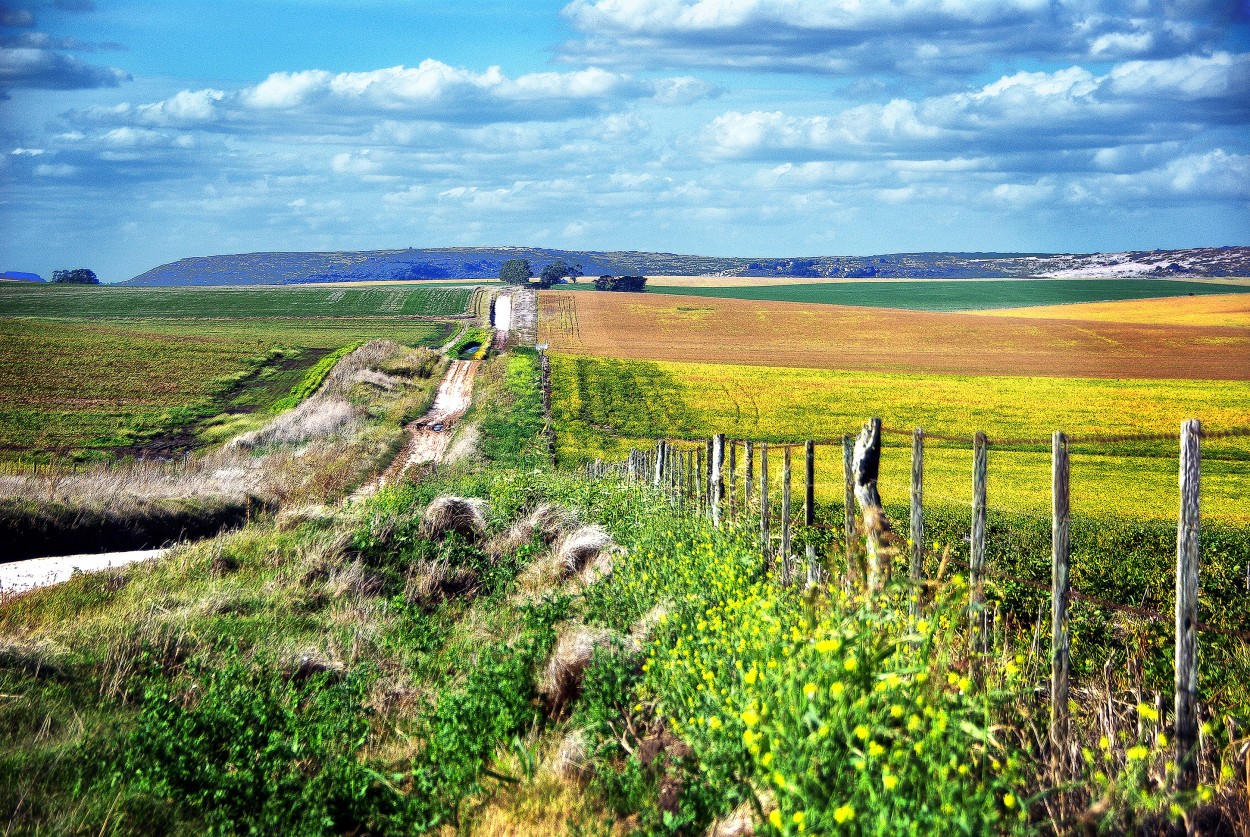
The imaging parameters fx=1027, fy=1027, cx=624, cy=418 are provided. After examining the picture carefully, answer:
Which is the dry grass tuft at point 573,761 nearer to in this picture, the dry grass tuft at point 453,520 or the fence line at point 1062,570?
the fence line at point 1062,570

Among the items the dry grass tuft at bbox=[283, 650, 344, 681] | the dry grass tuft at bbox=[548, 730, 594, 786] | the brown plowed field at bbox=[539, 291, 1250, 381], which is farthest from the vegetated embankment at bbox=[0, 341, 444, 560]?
the brown plowed field at bbox=[539, 291, 1250, 381]

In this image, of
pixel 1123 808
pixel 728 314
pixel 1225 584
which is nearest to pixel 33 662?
pixel 1123 808

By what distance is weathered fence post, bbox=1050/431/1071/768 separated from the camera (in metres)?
4.98

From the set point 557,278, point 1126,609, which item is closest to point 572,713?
point 1126,609

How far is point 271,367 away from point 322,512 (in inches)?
1856

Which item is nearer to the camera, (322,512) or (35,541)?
(322,512)

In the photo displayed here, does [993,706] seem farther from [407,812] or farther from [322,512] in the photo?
[322,512]

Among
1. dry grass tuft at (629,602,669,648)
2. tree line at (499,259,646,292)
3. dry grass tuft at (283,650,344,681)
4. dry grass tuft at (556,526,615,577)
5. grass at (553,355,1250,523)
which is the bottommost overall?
grass at (553,355,1250,523)

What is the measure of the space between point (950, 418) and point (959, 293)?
112 metres

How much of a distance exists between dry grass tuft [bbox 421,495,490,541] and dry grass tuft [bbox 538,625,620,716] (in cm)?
669

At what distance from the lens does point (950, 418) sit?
41344 millimetres

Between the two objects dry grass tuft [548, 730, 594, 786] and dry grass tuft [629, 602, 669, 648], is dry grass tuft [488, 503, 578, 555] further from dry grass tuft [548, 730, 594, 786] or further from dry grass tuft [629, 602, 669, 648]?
dry grass tuft [548, 730, 594, 786]

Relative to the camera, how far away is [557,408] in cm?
4606

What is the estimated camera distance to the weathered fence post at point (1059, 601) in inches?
196
